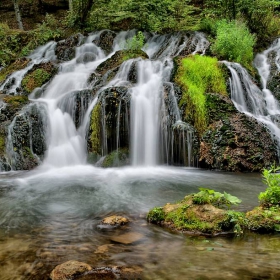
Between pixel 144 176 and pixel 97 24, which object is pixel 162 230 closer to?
pixel 144 176

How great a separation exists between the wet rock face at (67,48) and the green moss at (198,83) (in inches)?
273

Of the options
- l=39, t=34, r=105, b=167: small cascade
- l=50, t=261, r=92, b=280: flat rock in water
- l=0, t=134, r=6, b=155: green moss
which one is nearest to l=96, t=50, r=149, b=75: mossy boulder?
l=39, t=34, r=105, b=167: small cascade

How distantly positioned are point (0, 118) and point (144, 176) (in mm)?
4916

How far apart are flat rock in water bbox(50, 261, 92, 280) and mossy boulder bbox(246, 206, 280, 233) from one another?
2.03 metres

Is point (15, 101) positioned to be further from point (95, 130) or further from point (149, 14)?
point (149, 14)

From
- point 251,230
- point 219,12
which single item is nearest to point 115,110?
point 251,230

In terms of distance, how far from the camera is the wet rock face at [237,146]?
7.83 metres

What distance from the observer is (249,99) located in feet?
32.0

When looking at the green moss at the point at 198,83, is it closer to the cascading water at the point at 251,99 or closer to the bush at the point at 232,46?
the cascading water at the point at 251,99

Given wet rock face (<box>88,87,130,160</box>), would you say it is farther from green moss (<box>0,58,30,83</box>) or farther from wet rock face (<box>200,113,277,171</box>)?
green moss (<box>0,58,30,83</box>)

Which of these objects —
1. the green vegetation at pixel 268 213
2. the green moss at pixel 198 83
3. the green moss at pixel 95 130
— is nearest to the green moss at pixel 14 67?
the green moss at pixel 95 130

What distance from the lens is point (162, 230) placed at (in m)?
3.61

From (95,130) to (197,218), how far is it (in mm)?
5740

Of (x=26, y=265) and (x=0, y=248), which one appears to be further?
(x=0, y=248)
